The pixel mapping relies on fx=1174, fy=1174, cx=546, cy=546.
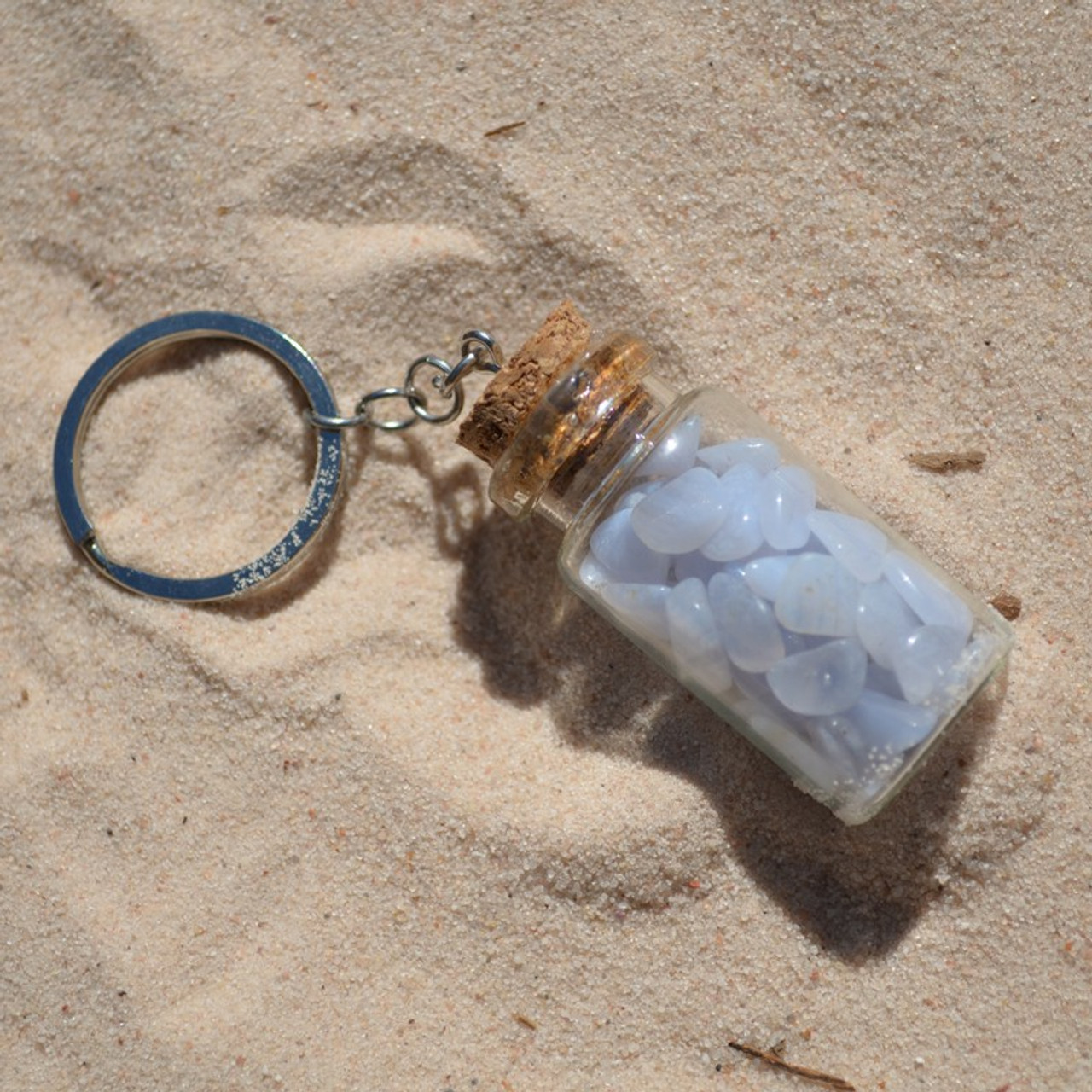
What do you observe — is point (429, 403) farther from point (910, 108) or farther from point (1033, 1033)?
point (1033, 1033)

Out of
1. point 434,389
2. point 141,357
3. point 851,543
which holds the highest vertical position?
point 851,543

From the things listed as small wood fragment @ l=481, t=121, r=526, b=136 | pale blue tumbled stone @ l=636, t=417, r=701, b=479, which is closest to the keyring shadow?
pale blue tumbled stone @ l=636, t=417, r=701, b=479

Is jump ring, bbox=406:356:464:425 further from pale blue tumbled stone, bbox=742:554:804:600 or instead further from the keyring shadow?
pale blue tumbled stone, bbox=742:554:804:600

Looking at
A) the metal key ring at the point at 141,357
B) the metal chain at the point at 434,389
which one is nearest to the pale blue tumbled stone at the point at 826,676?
the metal chain at the point at 434,389

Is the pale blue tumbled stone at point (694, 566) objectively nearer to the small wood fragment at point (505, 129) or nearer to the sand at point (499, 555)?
the sand at point (499, 555)

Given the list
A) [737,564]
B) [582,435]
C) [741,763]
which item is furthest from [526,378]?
[741,763]

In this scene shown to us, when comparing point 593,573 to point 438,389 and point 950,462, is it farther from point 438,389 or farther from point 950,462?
point 950,462
